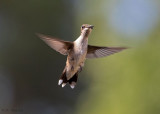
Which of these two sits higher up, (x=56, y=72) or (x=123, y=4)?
(x=123, y=4)

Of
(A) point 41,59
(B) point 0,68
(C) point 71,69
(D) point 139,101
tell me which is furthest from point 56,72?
(C) point 71,69

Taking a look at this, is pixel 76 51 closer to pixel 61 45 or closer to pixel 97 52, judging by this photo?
pixel 61 45

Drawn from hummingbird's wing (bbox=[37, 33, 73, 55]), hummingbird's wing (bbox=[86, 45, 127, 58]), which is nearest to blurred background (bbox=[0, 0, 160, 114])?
hummingbird's wing (bbox=[86, 45, 127, 58])

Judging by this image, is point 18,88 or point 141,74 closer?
point 141,74

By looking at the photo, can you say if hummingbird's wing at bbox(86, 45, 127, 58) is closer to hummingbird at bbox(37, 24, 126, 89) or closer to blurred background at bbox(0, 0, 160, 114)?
hummingbird at bbox(37, 24, 126, 89)

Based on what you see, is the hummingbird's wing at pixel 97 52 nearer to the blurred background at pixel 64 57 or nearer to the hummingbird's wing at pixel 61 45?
the hummingbird's wing at pixel 61 45

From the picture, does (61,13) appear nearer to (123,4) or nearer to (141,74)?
(123,4)
